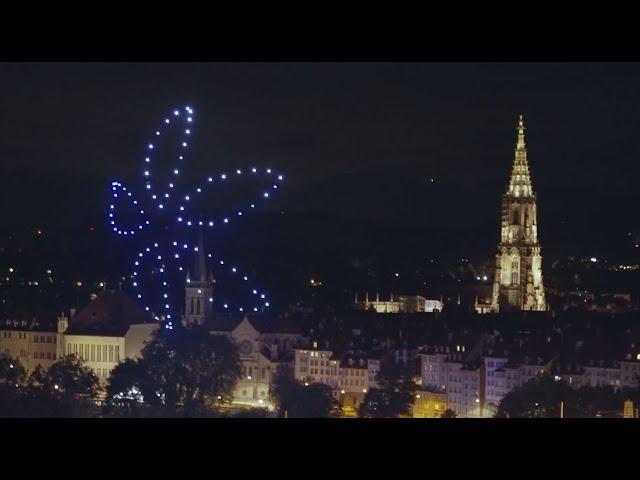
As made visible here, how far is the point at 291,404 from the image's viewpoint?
64.3ft

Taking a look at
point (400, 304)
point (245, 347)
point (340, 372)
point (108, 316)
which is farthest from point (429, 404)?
point (400, 304)

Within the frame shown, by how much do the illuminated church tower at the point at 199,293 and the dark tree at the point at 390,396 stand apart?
11.8ft

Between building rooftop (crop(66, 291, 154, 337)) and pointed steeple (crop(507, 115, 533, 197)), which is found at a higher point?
pointed steeple (crop(507, 115, 533, 197))

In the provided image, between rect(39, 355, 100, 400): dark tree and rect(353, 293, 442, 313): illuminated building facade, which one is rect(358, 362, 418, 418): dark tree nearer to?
rect(39, 355, 100, 400): dark tree

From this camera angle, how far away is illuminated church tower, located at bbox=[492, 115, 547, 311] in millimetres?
24641

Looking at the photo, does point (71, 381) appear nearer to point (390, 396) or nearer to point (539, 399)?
point (390, 396)

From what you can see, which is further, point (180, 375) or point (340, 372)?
point (340, 372)

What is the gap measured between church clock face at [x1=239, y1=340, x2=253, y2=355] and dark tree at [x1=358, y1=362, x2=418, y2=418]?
220 centimetres

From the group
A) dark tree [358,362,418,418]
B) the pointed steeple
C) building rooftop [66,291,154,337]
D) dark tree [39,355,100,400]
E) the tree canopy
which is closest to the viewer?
the tree canopy

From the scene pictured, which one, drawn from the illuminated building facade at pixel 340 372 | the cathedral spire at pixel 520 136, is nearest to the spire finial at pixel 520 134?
the cathedral spire at pixel 520 136

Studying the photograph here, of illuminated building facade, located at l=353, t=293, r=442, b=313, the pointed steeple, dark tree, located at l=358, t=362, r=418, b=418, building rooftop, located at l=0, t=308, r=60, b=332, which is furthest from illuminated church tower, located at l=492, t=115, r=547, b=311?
building rooftop, located at l=0, t=308, r=60, b=332

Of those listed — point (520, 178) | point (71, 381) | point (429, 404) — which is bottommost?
point (429, 404)

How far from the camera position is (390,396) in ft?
64.4

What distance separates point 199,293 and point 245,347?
170cm
